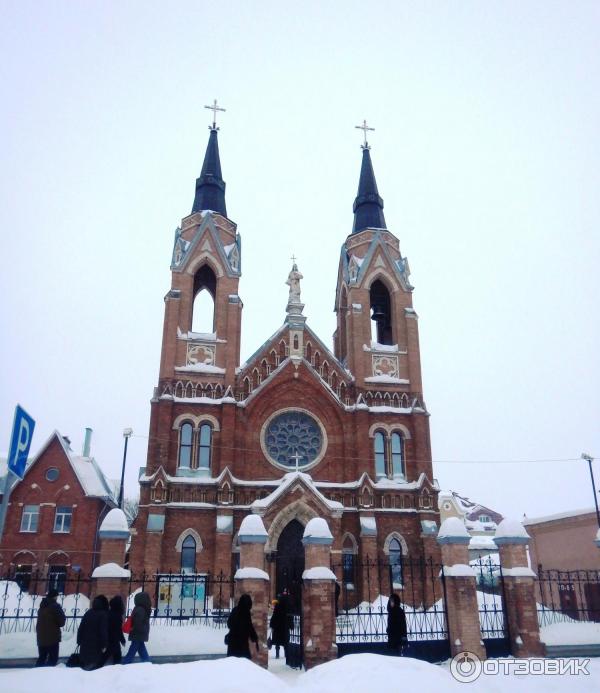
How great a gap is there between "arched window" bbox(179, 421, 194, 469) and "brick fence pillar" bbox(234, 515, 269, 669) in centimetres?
1405

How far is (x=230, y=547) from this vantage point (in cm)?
2639

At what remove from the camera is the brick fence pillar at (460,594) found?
569 inches

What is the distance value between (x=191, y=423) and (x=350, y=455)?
7.78 m

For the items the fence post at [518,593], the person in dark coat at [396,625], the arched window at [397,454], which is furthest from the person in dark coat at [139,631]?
the arched window at [397,454]

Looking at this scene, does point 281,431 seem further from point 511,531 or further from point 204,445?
point 511,531

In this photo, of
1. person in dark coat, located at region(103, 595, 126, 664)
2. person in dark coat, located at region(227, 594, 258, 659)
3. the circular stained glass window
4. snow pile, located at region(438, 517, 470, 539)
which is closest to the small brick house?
the circular stained glass window

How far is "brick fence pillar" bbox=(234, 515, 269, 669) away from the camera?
13.8 metres

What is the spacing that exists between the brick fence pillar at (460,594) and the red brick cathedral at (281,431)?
37.1 feet

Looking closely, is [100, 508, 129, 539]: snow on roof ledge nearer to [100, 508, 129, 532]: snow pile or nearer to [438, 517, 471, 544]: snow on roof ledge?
[100, 508, 129, 532]: snow pile

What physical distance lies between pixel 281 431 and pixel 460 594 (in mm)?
16089

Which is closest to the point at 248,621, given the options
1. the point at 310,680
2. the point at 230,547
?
the point at 310,680

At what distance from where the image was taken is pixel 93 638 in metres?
10.5

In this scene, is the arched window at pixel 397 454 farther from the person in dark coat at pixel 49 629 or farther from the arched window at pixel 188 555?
the person in dark coat at pixel 49 629

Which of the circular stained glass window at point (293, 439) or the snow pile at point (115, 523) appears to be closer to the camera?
the snow pile at point (115, 523)
